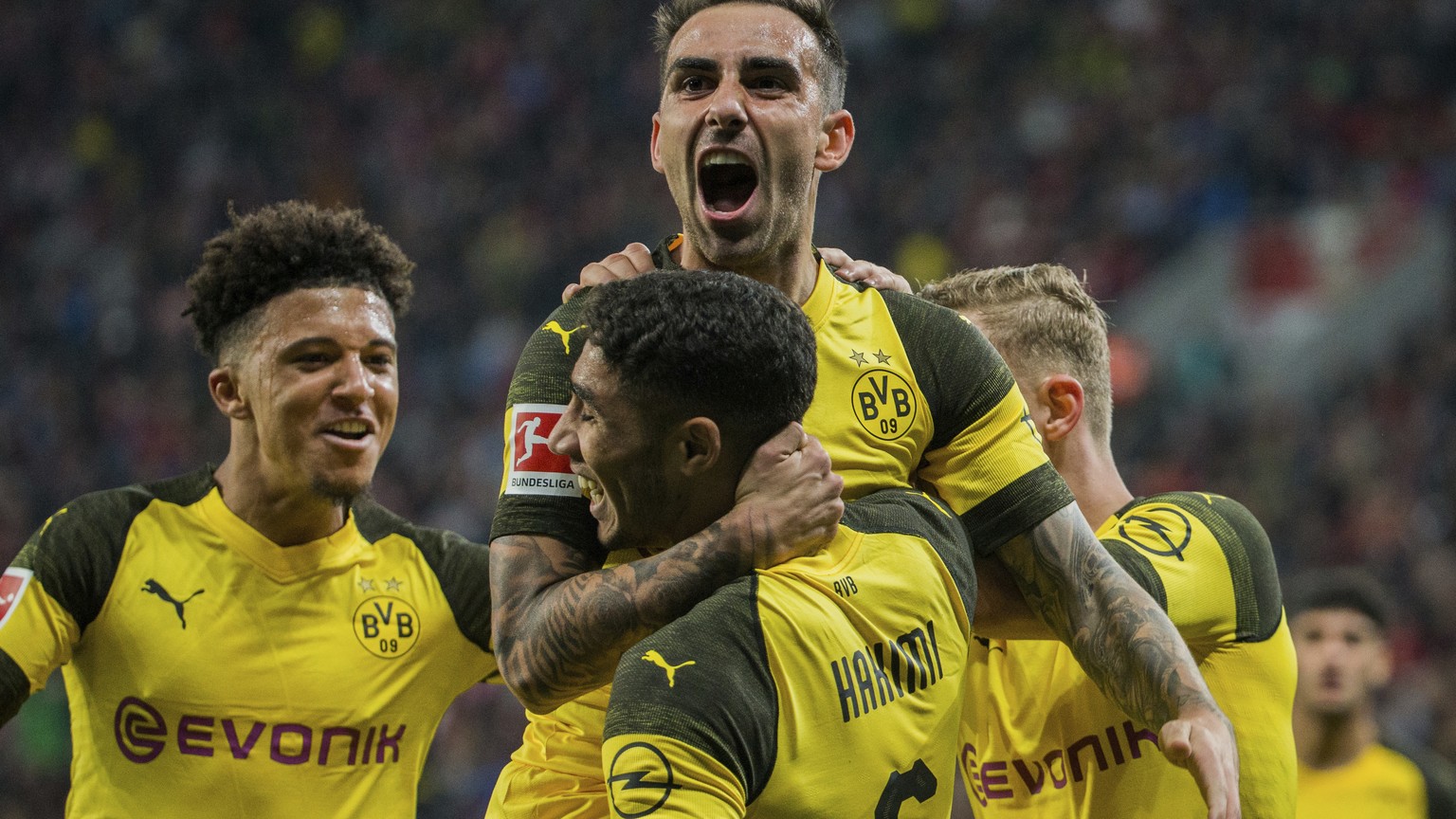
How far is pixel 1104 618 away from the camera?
3012mm

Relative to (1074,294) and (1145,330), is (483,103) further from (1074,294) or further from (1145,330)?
(1074,294)

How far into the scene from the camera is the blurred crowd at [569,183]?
1080 cm

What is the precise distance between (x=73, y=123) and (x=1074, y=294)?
14681mm

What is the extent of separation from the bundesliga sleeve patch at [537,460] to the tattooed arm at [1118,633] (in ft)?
2.93

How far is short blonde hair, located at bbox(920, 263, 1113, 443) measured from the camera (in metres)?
3.79

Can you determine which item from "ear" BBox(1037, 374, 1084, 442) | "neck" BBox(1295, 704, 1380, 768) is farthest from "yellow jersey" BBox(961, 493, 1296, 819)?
"neck" BBox(1295, 704, 1380, 768)

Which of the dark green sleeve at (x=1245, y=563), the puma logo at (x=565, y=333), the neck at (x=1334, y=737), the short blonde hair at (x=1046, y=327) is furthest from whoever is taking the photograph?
the neck at (x=1334, y=737)

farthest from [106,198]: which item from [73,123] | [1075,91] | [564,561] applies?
[564,561]

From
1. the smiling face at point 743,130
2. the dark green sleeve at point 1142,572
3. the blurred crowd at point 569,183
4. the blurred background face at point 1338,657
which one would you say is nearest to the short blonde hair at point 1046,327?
the dark green sleeve at point 1142,572

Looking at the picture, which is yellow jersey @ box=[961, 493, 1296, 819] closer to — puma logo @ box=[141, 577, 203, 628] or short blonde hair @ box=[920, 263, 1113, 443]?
short blonde hair @ box=[920, 263, 1113, 443]

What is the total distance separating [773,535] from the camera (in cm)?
262

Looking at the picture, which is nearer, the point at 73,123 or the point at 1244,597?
the point at 1244,597

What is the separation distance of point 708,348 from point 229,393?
1894 mm

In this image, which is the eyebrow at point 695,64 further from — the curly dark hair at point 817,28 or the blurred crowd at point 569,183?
the blurred crowd at point 569,183
